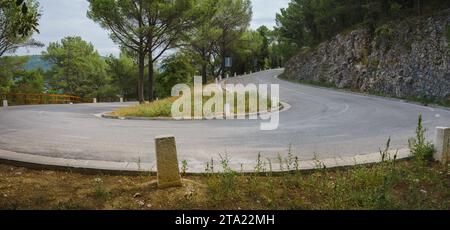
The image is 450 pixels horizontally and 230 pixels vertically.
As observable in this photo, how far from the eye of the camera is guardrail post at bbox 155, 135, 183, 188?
545cm

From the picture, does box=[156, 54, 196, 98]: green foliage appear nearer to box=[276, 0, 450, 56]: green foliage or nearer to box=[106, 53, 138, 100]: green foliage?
box=[276, 0, 450, 56]: green foliage

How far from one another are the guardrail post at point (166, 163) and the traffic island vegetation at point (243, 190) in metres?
0.13

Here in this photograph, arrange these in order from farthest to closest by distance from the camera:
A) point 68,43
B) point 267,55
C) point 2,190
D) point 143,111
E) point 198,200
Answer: point 267,55, point 68,43, point 143,111, point 2,190, point 198,200

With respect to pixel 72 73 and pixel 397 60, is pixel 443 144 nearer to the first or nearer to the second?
pixel 397 60

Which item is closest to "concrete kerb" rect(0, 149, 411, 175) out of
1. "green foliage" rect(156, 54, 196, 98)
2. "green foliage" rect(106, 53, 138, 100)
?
"green foliage" rect(156, 54, 196, 98)

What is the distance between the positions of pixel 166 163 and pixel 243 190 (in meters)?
1.16

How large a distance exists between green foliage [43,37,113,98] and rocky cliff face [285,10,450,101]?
49.4 metres

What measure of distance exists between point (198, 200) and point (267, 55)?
95.4 meters

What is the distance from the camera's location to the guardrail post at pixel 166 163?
17.9 ft

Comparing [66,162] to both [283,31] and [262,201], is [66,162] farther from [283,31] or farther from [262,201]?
[283,31]

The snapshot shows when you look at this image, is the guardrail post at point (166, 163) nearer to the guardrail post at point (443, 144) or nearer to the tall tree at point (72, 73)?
the guardrail post at point (443, 144)

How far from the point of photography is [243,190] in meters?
5.49
